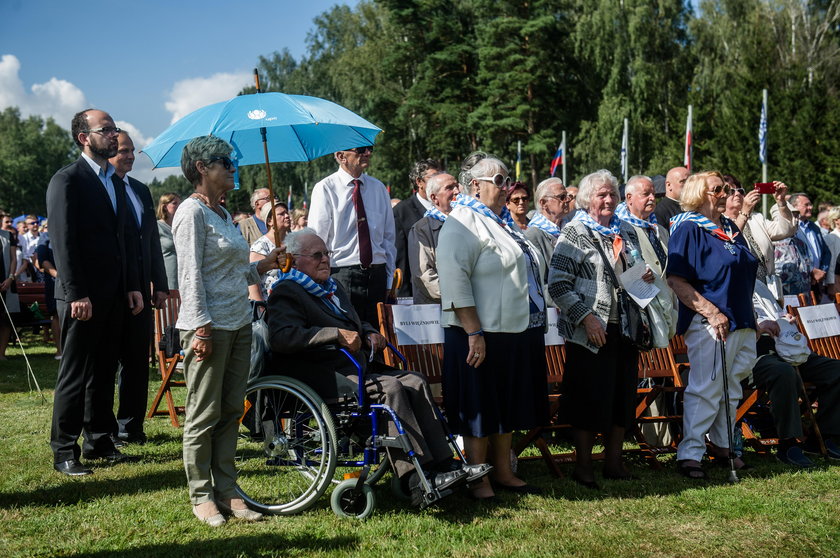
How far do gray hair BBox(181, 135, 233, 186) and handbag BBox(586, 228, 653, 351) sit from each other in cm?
240

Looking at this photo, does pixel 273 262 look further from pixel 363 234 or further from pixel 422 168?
pixel 422 168

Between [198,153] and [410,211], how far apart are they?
11.2 ft

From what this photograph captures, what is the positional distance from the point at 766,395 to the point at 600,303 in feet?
6.25

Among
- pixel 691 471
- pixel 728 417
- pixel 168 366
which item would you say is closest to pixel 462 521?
pixel 691 471

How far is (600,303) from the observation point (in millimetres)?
4969

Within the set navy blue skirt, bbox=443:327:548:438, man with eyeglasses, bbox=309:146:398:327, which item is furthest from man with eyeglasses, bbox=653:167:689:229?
navy blue skirt, bbox=443:327:548:438

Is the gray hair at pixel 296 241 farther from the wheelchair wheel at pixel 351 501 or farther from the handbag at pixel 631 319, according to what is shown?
the handbag at pixel 631 319

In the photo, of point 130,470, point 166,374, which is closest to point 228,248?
point 130,470

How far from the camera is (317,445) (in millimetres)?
4488

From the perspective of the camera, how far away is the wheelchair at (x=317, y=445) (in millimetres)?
4195

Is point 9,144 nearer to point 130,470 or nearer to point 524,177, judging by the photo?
point 524,177

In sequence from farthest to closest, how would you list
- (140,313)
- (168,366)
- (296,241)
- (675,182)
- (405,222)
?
(675,182), (405,222), (168,366), (140,313), (296,241)

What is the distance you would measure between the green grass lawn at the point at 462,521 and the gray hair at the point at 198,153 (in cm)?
181

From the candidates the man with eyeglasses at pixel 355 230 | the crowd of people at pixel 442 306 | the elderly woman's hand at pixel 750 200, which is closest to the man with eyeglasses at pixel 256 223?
the crowd of people at pixel 442 306
